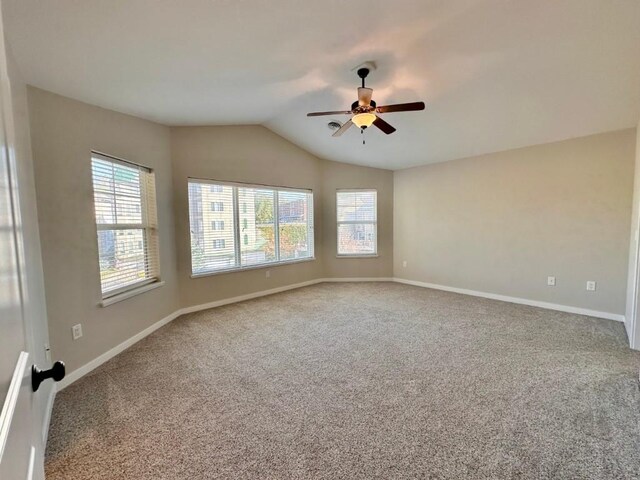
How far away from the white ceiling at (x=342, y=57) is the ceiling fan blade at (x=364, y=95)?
0.98 feet

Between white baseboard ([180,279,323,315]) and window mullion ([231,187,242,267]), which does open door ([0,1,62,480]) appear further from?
window mullion ([231,187,242,267])

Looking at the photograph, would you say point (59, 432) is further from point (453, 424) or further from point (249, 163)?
point (249, 163)

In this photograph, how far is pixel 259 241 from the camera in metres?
5.20

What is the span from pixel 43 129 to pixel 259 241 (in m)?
3.15

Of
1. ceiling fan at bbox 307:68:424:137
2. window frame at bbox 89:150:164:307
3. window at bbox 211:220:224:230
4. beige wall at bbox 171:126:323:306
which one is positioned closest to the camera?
ceiling fan at bbox 307:68:424:137

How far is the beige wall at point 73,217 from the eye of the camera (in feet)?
7.91

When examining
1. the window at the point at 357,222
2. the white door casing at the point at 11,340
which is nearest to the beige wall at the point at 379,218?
the window at the point at 357,222

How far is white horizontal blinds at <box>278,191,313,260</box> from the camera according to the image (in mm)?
5520

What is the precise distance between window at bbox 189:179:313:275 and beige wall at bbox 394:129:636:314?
2154mm

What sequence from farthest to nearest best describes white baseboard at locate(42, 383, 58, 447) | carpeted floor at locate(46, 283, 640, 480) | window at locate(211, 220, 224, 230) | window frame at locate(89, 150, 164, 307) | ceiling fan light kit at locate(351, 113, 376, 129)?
window at locate(211, 220, 224, 230)
window frame at locate(89, 150, 164, 307)
ceiling fan light kit at locate(351, 113, 376, 129)
white baseboard at locate(42, 383, 58, 447)
carpeted floor at locate(46, 283, 640, 480)

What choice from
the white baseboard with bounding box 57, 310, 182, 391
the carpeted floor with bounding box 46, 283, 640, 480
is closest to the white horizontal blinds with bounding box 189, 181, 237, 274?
the white baseboard with bounding box 57, 310, 182, 391

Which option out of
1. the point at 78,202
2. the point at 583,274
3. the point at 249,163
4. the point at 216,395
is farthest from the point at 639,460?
the point at 249,163

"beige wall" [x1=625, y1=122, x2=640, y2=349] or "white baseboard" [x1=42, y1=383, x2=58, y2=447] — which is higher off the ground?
"beige wall" [x1=625, y1=122, x2=640, y2=349]

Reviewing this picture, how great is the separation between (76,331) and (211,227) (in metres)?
2.20
